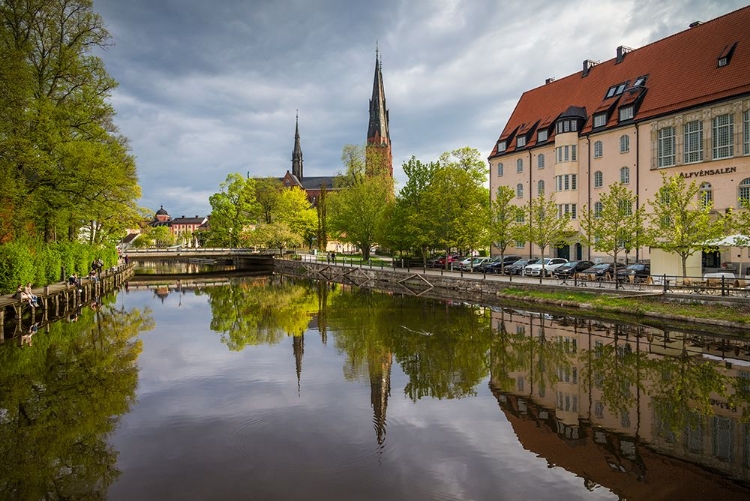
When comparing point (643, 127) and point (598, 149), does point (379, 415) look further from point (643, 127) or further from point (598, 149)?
point (598, 149)

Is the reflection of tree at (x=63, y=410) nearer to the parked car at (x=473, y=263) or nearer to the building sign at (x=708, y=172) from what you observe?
the parked car at (x=473, y=263)

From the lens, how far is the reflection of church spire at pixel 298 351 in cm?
1755

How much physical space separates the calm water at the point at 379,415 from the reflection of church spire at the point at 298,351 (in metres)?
0.12

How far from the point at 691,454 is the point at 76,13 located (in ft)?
128

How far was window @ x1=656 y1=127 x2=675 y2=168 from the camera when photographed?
132 feet

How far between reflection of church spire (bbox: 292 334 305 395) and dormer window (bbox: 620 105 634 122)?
117 ft

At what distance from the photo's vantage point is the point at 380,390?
15578 millimetres

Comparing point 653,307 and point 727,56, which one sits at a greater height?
point 727,56

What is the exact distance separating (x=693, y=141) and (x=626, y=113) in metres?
7.26

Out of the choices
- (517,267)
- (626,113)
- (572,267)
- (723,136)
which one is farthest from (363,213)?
(723,136)

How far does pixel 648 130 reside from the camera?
139ft

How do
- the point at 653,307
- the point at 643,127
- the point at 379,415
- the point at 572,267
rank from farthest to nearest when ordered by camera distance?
the point at 643,127
the point at 572,267
the point at 653,307
the point at 379,415

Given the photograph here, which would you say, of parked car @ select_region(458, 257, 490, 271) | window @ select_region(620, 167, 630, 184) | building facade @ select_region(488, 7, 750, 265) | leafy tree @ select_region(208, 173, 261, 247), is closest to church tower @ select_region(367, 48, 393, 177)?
leafy tree @ select_region(208, 173, 261, 247)

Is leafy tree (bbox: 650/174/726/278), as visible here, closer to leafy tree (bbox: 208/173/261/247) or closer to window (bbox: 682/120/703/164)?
window (bbox: 682/120/703/164)
